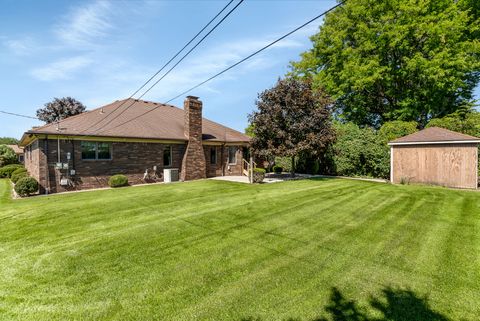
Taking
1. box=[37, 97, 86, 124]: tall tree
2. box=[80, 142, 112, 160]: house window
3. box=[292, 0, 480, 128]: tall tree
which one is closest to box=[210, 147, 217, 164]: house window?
box=[80, 142, 112, 160]: house window

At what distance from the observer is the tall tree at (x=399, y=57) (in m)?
19.4

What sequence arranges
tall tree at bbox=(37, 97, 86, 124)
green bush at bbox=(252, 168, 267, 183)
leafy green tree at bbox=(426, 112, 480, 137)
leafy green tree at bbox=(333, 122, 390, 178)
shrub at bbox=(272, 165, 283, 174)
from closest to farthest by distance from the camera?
leafy green tree at bbox=(426, 112, 480, 137)
green bush at bbox=(252, 168, 267, 183)
leafy green tree at bbox=(333, 122, 390, 178)
shrub at bbox=(272, 165, 283, 174)
tall tree at bbox=(37, 97, 86, 124)

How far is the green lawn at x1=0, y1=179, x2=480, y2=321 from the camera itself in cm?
328

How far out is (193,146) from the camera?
711 inches

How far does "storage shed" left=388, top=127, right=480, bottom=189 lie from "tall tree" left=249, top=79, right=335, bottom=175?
4.11m

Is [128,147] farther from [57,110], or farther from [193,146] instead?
[57,110]

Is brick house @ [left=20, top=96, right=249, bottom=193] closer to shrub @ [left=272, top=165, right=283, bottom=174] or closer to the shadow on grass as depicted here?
shrub @ [left=272, top=165, right=283, bottom=174]

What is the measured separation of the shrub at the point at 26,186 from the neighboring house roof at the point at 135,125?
2501mm

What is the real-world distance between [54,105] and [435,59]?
150 ft

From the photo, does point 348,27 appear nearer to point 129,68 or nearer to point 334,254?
point 129,68

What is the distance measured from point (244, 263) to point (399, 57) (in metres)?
25.4

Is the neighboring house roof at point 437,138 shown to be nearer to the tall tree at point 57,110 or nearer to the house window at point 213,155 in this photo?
the house window at point 213,155

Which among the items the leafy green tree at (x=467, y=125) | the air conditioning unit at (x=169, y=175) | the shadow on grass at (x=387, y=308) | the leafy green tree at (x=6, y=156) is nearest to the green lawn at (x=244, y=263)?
the shadow on grass at (x=387, y=308)

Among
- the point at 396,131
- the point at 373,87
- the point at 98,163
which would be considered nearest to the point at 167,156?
the point at 98,163
